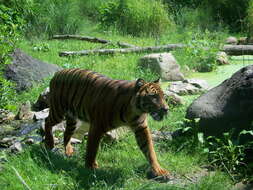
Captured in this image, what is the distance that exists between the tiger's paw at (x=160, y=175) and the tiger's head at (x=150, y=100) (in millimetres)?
622

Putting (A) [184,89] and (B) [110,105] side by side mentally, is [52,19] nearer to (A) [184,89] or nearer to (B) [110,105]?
(A) [184,89]

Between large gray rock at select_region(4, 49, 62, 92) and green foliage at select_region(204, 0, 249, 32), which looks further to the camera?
green foliage at select_region(204, 0, 249, 32)

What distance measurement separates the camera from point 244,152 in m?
5.63

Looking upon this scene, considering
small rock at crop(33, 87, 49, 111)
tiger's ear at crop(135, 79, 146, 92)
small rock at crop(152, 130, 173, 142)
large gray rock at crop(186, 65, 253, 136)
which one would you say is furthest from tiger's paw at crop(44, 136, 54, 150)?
small rock at crop(33, 87, 49, 111)

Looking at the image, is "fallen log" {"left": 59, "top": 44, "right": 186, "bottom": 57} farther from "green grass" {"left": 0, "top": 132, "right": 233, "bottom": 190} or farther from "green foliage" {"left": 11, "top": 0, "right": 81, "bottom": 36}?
"green grass" {"left": 0, "top": 132, "right": 233, "bottom": 190}

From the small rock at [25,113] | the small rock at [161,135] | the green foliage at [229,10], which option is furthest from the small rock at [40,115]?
the green foliage at [229,10]

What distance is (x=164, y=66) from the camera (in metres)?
10.8

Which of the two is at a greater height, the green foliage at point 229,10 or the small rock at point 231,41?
the green foliage at point 229,10

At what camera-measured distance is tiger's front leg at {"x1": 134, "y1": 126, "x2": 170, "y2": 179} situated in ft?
17.7

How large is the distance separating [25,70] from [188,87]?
356 centimetres

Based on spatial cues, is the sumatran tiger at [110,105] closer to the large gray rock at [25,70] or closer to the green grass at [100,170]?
the green grass at [100,170]

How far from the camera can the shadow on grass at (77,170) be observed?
17.1ft

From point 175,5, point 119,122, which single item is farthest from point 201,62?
point 175,5

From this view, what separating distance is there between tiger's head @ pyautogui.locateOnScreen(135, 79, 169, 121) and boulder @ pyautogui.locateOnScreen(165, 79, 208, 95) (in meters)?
4.06
